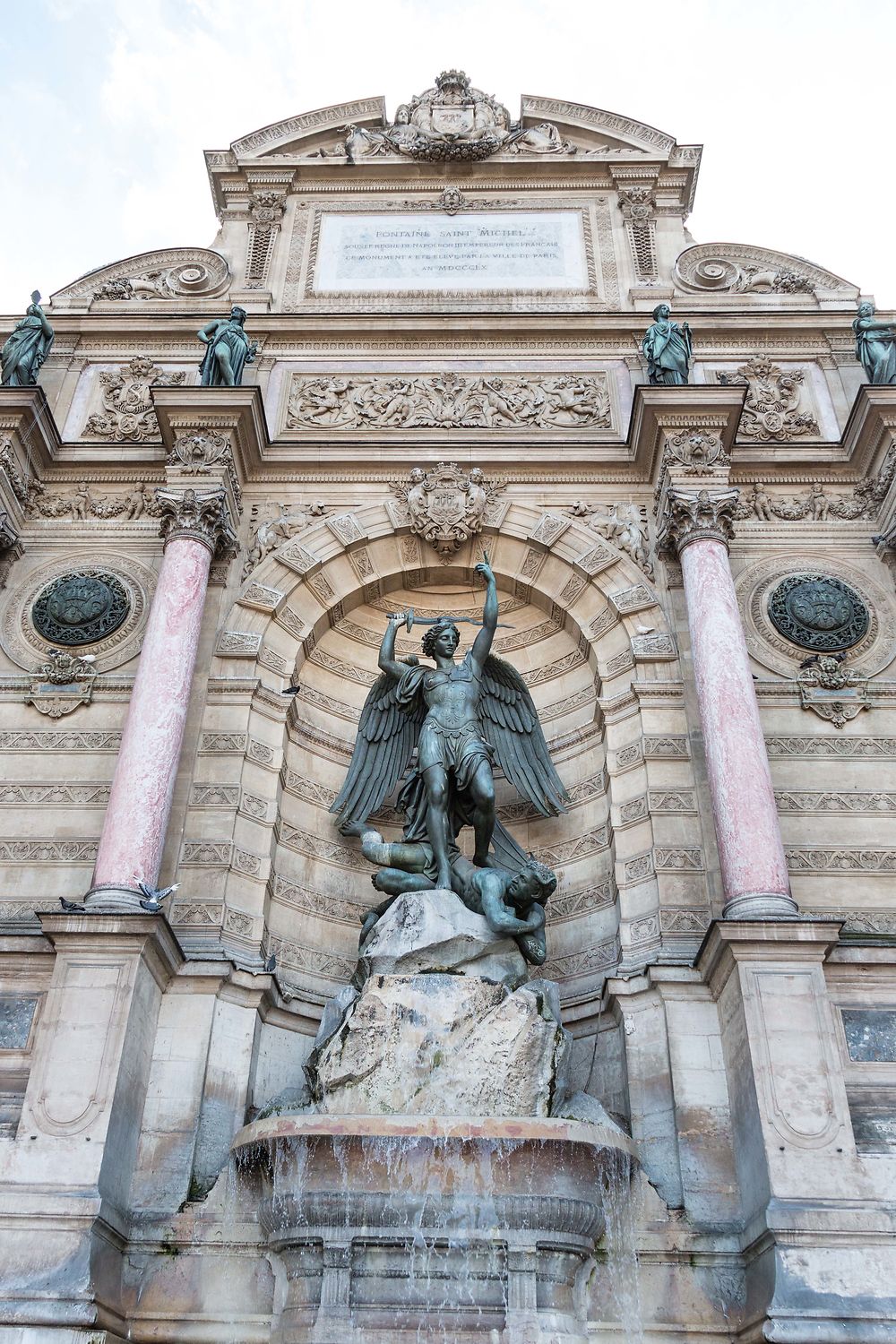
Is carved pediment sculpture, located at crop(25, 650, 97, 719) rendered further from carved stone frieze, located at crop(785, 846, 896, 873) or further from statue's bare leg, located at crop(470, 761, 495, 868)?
carved stone frieze, located at crop(785, 846, 896, 873)

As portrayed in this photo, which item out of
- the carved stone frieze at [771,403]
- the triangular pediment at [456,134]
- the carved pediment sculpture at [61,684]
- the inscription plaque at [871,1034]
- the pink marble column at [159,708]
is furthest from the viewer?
the triangular pediment at [456,134]

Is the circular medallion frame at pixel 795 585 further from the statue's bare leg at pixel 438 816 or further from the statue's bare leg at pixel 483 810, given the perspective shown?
the statue's bare leg at pixel 438 816

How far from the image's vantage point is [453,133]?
15625 mm

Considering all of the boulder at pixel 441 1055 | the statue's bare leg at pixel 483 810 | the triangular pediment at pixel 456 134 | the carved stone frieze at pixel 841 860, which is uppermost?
the triangular pediment at pixel 456 134

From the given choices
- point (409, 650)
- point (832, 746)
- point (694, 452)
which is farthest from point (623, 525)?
point (832, 746)

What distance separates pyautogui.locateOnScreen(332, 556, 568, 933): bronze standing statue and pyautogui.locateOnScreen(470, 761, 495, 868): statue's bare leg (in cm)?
1

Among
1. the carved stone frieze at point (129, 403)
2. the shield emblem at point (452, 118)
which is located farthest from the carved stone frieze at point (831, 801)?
the shield emblem at point (452, 118)

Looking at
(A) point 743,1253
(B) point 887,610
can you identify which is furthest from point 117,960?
(B) point 887,610

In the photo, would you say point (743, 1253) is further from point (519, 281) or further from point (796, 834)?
point (519, 281)

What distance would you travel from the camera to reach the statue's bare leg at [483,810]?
384 inches

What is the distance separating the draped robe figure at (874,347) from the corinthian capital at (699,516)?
2.49 metres

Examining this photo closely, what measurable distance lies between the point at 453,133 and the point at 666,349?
5.69m

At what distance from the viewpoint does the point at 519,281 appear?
1423cm

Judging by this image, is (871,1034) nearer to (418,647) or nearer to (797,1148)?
(797,1148)
